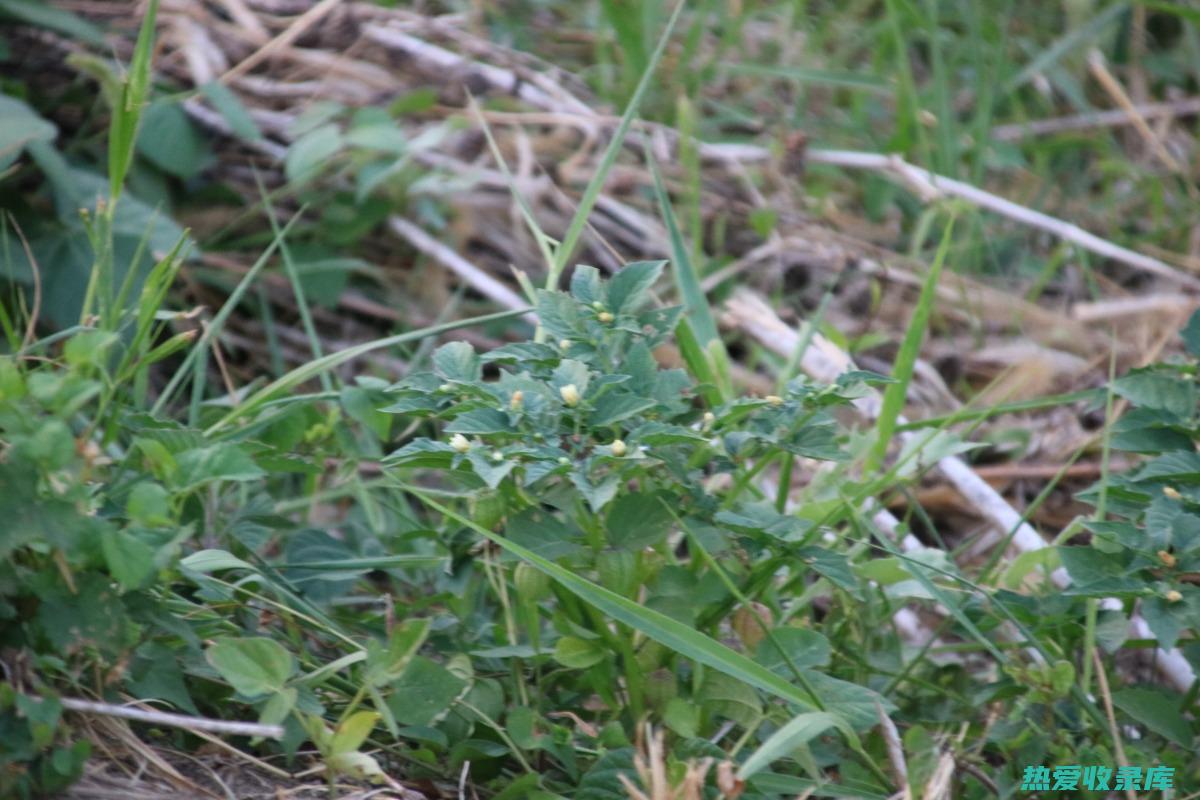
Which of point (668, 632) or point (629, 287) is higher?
point (629, 287)

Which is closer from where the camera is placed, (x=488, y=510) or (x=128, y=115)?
(x=488, y=510)

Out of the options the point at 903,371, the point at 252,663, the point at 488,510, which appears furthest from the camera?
the point at 903,371

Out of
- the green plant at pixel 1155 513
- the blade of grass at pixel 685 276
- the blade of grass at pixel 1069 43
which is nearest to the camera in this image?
the green plant at pixel 1155 513

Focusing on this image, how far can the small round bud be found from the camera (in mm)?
1155

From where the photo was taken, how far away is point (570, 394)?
3.79 feet

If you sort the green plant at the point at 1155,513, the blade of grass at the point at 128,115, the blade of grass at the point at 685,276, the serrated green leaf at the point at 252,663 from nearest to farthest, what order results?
the serrated green leaf at the point at 252,663, the green plant at the point at 1155,513, the blade of grass at the point at 128,115, the blade of grass at the point at 685,276

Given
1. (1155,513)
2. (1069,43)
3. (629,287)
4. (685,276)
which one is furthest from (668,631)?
(1069,43)

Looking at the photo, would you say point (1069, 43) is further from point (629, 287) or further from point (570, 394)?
point (570, 394)

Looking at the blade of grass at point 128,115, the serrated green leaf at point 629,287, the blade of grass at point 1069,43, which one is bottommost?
the blade of grass at point 1069,43

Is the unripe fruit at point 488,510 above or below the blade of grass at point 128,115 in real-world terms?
below

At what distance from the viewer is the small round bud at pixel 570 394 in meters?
1.16

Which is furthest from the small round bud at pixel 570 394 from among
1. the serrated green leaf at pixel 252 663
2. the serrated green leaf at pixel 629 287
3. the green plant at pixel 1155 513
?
the green plant at pixel 1155 513

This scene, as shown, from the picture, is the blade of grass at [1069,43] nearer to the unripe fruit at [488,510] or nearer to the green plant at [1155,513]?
the green plant at [1155,513]

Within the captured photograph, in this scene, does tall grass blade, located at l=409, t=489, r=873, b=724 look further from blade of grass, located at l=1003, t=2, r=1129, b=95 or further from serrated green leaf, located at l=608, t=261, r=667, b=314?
blade of grass, located at l=1003, t=2, r=1129, b=95
